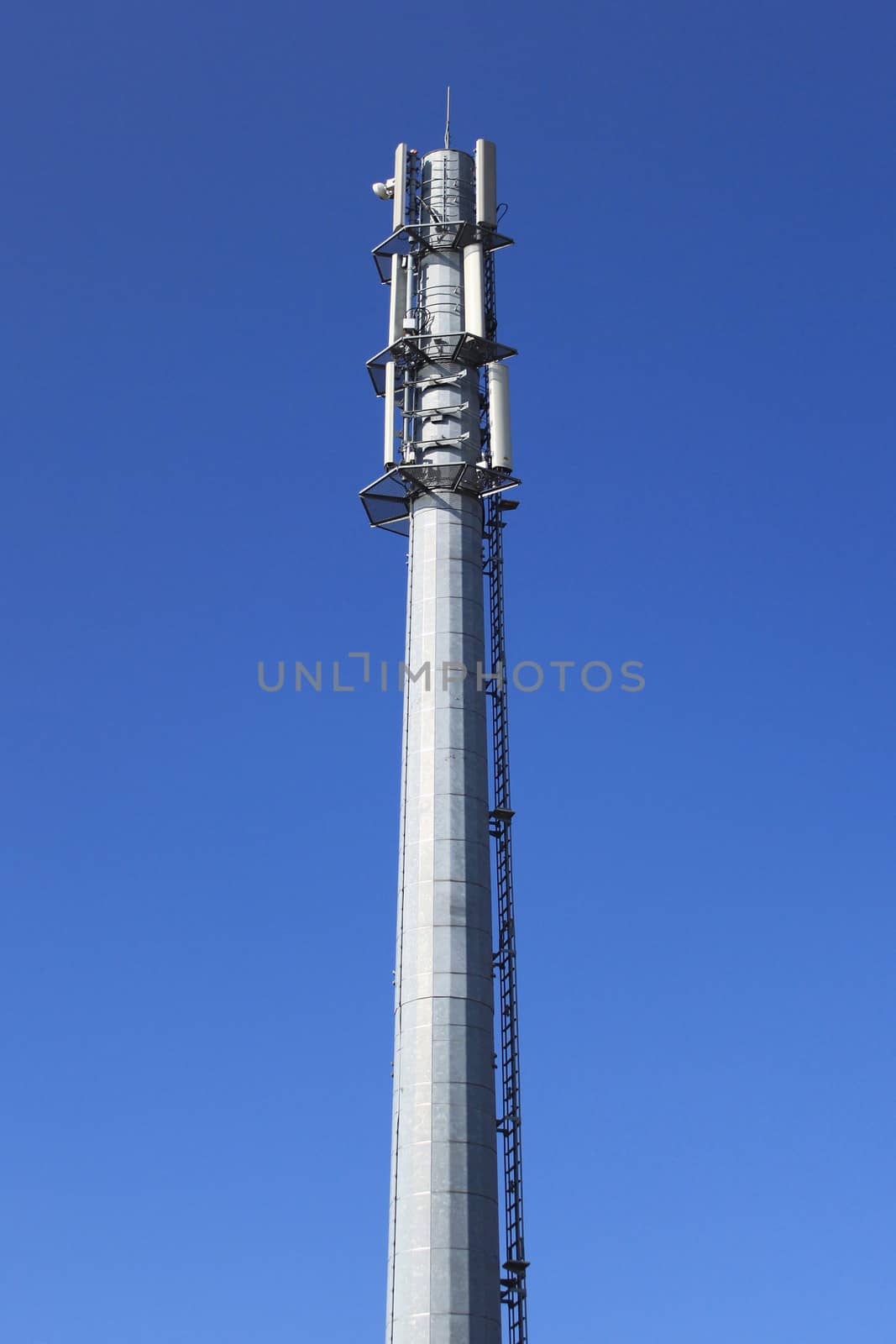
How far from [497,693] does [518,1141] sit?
14.6 metres

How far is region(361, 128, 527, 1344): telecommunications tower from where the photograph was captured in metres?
41.2

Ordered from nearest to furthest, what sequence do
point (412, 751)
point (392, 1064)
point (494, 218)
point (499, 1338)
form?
point (499, 1338), point (392, 1064), point (412, 751), point (494, 218)

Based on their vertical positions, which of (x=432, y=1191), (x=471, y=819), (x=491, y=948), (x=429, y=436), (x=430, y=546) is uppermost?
(x=429, y=436)

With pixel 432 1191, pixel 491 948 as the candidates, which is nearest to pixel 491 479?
pixel 491 948

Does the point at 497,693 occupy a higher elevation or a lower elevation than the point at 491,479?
lower

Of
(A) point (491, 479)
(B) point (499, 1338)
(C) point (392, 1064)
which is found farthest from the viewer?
(A) point (491, 479)

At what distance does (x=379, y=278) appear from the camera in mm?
57625

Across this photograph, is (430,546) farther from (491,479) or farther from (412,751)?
(412,751)

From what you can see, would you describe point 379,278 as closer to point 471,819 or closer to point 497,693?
point 497,693

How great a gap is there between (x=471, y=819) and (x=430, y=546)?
995cm

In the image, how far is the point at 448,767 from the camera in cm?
4759

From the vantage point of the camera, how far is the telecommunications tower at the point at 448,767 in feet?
135

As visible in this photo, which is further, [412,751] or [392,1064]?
[412,751]

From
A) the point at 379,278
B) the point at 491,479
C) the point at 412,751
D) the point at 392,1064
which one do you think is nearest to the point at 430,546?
the point at 491,479
